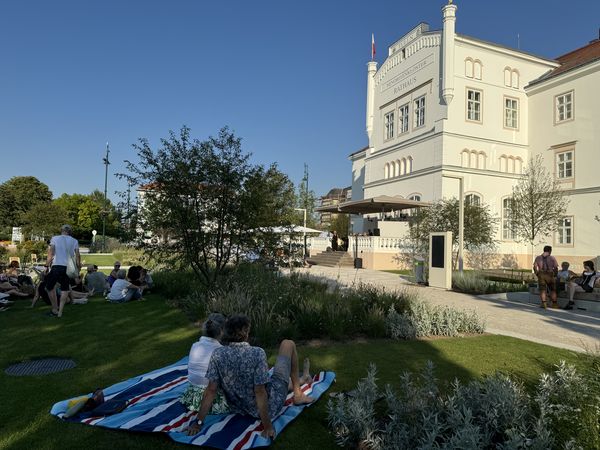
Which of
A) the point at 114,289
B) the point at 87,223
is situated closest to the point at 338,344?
the point at 114,289

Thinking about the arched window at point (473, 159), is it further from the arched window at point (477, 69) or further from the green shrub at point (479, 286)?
the green shrub at point (479, 286)

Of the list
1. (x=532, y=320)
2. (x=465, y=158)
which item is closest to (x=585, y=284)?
(x=532, y=320)

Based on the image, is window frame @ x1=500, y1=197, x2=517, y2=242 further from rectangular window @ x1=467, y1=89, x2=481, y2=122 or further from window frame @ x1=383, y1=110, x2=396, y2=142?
window frame @ x1=383, y1=110, x2=396, y2=142

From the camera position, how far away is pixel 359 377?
212 inches

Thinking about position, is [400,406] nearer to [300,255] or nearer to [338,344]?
[338,344]

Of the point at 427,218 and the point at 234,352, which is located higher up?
the point at 427,218

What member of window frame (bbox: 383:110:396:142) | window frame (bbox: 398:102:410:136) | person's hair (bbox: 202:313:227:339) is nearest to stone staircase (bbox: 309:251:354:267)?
window frame (bbox: 398:102:410:136)

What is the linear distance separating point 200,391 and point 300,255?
8444mm

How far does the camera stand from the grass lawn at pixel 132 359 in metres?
3.76

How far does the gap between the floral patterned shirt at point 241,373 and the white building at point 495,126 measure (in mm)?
22753

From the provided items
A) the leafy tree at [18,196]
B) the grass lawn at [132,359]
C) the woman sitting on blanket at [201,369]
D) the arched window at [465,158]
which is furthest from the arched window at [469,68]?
the leafy tree at [18,196]

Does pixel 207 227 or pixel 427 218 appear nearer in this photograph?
pixel 207 227

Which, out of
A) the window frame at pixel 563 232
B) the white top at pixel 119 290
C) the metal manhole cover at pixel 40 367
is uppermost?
the window frame at pixel 563 232

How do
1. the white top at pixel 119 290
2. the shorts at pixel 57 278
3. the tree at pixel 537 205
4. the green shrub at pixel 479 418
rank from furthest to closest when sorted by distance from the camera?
the tree at pixel 537 205 < the white top at pixel 119 290 < the shorts at pixel 57 278 < the green shrub at pixel 479 418
